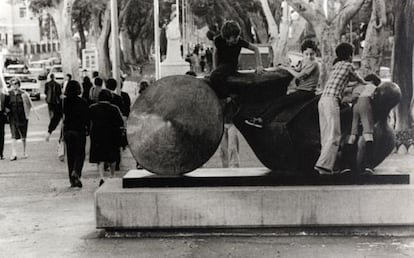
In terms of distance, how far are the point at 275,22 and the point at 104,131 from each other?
105 feet

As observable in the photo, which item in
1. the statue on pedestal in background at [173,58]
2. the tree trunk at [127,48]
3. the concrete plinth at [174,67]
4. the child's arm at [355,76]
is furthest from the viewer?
the tree trunk at [127,48]

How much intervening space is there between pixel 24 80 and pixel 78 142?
3032 centimetres

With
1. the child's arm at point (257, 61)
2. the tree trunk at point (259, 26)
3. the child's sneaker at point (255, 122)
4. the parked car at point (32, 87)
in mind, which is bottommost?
the parked car at point (32, 87)

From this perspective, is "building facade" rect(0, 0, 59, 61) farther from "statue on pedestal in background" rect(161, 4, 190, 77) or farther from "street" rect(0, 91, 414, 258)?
"street" rect(0, 91, 414, 258)

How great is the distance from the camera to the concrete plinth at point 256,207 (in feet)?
30.9

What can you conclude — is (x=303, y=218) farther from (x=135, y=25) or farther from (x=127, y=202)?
(x=135, y=25)

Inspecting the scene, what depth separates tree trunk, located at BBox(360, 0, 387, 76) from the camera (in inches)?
797

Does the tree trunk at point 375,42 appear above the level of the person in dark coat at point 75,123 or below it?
above

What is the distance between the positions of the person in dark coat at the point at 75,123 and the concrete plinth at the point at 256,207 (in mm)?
3956

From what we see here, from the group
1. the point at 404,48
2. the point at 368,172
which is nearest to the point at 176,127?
the point at 368,172

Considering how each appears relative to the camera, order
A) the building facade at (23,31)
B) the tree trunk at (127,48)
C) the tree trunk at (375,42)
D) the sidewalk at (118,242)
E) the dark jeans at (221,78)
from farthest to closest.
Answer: the building facade at (23,31) → the tree trunk at (127,48) → the tree trunk at (375,42) → the dark jeans at (221,78) → the sidewalk at (118,242)

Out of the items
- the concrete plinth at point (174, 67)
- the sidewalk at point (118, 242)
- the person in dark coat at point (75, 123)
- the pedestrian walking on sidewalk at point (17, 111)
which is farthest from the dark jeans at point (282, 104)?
the concrete plinth at point (174, 67)

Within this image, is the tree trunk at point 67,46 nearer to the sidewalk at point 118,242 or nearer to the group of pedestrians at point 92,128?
the group of pedestrians at point 92,128

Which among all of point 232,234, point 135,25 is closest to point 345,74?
point 232,234
